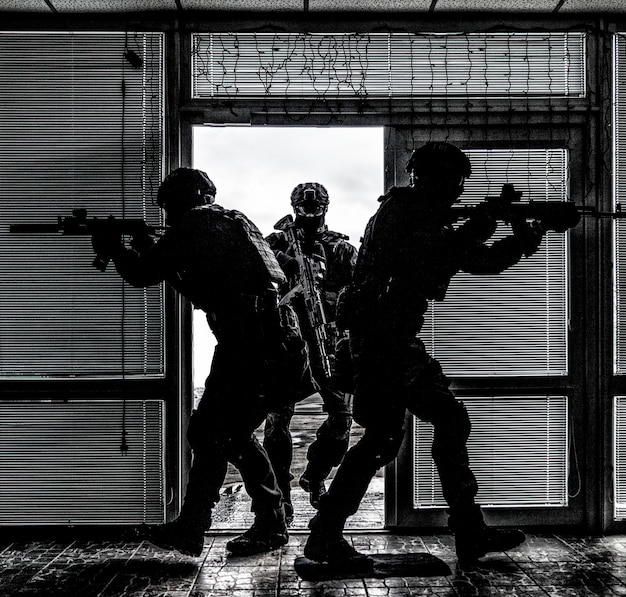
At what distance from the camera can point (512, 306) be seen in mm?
4027

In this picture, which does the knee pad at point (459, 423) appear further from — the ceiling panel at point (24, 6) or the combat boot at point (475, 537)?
the ceiling panel at point (24, 6)

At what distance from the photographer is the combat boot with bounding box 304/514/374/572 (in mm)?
3191

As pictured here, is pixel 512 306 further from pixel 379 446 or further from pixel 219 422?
pixel 219 422

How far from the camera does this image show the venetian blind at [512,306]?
4.01 m

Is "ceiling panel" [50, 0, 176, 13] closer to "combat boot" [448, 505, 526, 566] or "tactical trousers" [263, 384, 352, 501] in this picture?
"tactical trousers" [263, 384, 352, 501]

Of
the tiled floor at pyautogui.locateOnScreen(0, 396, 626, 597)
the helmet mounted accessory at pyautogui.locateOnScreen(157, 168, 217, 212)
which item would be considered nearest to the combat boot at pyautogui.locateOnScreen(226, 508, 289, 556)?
the tiled floor at pyautogui.locateOnScreen(0, 396, 626, 597)

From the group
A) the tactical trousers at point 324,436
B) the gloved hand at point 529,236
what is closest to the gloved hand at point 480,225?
the gloved hand at point 529,236

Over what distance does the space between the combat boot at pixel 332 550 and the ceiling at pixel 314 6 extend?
3065mm

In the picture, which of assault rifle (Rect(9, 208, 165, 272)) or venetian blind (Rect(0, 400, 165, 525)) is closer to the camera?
assault rifle (Rect(9, 208, 165, 272))

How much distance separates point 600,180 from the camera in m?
4.02

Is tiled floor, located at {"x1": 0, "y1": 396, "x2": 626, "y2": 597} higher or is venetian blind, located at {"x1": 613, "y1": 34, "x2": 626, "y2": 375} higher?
venetian blind, located at {"x1": 613, "y1": 34, "x2": 626, "y2": 375}

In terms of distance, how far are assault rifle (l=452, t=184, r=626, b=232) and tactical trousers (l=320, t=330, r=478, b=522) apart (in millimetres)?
831

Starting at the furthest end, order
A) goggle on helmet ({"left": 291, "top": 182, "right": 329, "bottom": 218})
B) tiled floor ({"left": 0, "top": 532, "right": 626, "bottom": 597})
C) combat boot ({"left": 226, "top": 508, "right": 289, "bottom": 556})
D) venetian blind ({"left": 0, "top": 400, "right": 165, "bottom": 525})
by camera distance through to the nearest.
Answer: goggle on helmet ({"left": 291, "top": 182, "right": 329, "bottom": 218}), venetian blind ({"left": 0, "top": 400, "right": 165, "bottom": 525}), combat boot ({"left": 226, "top": 508, "right": 289, "bottom": 556}), tiled floor ({"left": 0, "top": 532, "right": 626, "bottom": 597})

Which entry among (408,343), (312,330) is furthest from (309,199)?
(408,343)
